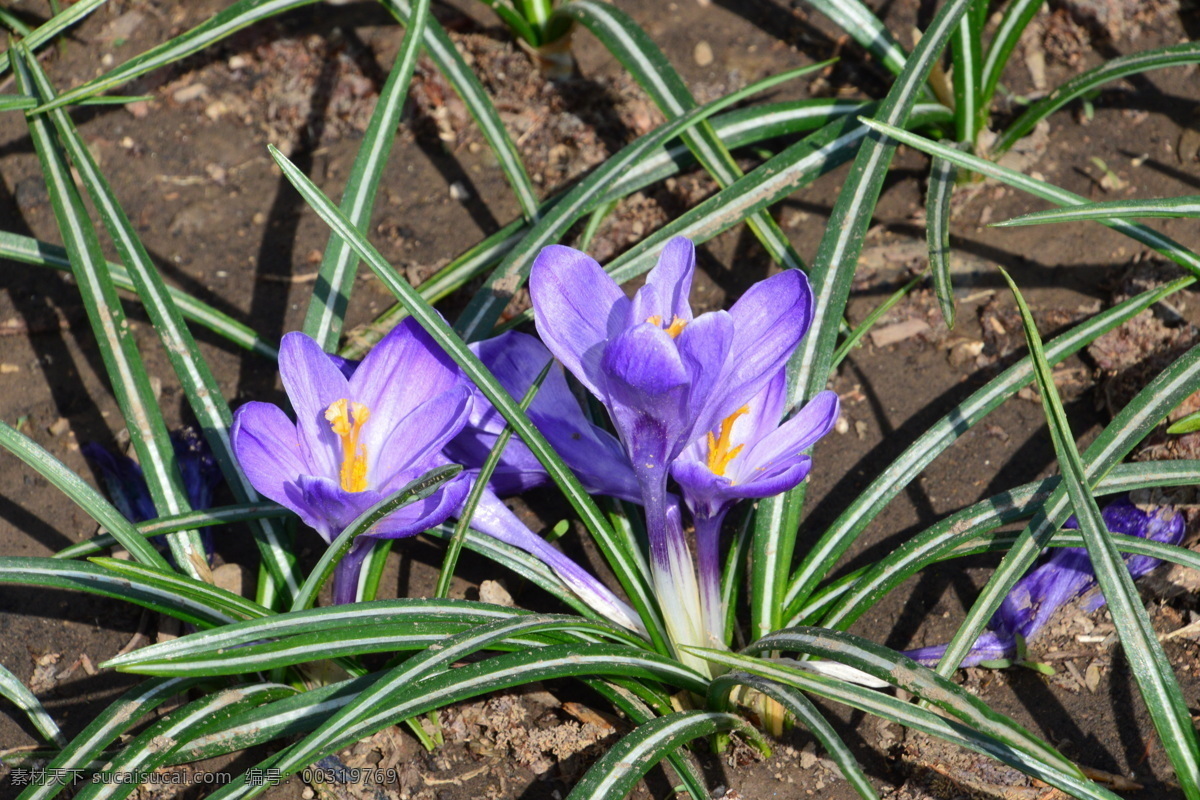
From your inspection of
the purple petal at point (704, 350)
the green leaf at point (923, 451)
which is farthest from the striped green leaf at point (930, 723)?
the purple petal at point (704, 350)

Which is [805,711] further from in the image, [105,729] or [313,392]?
[105,729]

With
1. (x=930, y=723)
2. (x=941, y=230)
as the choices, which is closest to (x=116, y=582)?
(x=930, y=723)

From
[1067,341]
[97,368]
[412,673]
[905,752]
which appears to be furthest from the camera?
[97,368]

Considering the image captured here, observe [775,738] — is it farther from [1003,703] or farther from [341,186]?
[341,186]

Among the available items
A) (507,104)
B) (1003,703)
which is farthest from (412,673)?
(507,104)

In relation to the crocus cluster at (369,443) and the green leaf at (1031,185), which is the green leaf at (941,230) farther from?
the crocus cluster at (369,443)

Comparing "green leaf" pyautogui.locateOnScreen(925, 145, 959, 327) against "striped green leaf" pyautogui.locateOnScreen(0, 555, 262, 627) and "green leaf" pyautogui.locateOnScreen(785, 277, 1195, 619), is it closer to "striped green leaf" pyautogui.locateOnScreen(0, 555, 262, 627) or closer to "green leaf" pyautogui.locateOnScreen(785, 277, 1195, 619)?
"green leaf" pyautogui.locateOnScreen(785, 277, 1195, 619)

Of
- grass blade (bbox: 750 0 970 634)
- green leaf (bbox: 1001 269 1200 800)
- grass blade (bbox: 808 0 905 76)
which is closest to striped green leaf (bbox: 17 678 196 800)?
grass blade (bbox: 750 0 970 634)
